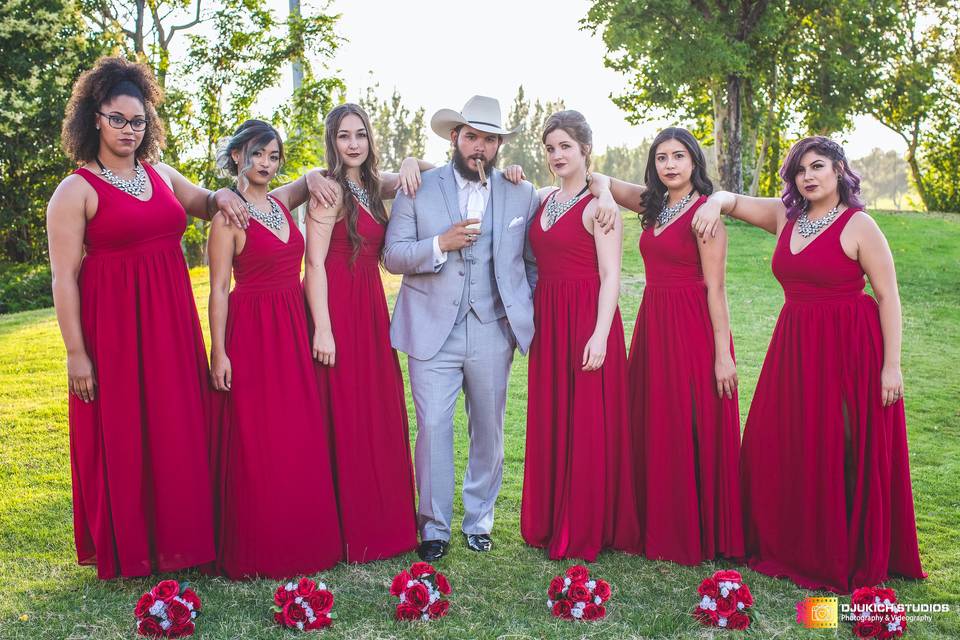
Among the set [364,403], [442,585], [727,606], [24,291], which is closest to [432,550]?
[442,585]

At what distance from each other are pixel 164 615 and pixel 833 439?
10.4ft

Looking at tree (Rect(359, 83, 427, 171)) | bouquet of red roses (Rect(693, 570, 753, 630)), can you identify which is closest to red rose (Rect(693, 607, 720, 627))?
bouquet of red roses (Rect(693, 570, 753, 630))

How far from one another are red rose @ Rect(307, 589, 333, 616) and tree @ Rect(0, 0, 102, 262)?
14.7 m

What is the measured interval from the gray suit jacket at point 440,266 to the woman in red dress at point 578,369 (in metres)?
0.12

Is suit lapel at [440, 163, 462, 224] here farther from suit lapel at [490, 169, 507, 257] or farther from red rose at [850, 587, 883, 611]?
red rose at [850, 587, 883, 611]

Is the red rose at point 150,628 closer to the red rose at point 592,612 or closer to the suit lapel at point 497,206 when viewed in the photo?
the red rose at point 592,612

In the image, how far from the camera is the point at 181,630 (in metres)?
3.44

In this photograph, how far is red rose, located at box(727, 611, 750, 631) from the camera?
3.50m

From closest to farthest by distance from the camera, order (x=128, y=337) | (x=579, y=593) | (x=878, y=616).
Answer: (x=878, y=616) < (x=579, y=593) < (x=128, y=337)

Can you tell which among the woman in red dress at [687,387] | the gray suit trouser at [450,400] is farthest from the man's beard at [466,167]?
the woman in red dress at [687,387]

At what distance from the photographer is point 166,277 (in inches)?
155

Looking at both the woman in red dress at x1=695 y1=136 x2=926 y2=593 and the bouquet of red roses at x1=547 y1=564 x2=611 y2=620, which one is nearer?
the bouquet of red roses at x1=547 y1=564 x2=611 y2=620

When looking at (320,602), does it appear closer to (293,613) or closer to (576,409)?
(293,613)

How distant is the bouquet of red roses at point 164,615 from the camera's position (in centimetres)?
341
